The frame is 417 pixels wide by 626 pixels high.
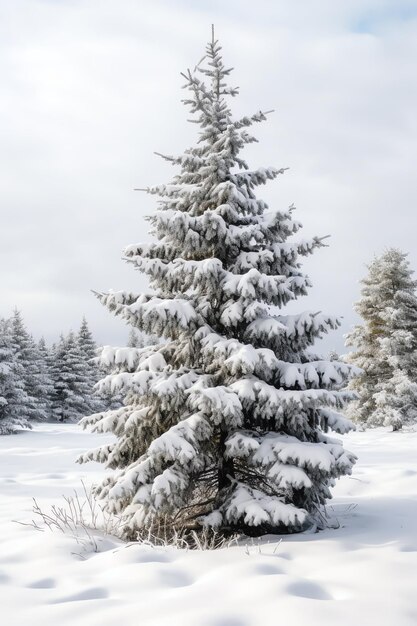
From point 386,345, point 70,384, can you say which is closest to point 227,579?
point 386,345

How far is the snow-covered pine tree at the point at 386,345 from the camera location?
19.3m

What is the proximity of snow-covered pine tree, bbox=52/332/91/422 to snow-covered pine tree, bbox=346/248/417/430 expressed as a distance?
2450 centimetres

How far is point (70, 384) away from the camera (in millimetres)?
40125

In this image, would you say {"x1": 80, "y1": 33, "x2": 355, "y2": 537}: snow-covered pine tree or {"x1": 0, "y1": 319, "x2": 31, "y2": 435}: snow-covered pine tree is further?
{"x1": 0, "y1": 319, "x2": 31, "y2": 435}: snow-covered pine tree

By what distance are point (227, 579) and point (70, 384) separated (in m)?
37.9

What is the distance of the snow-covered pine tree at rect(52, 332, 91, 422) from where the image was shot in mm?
39438

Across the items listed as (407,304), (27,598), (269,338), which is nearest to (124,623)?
(27,598)

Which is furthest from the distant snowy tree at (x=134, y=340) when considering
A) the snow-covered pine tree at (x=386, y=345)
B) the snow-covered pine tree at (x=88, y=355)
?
the snow-covered pine tree at (x=386, y=345)

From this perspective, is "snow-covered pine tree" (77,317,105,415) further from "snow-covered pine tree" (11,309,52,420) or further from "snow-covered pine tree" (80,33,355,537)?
"snow-covered pine tree" (80,33,355,537)

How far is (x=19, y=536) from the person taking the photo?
574cm

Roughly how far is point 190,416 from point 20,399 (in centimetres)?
2309

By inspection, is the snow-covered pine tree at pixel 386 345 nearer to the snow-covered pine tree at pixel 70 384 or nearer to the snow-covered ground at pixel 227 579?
the snow-covered ground at pixel 227 579

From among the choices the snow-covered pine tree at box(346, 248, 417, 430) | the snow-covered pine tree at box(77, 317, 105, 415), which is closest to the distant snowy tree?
the snow-covered pine tree at box(77, 317, 105, 415)

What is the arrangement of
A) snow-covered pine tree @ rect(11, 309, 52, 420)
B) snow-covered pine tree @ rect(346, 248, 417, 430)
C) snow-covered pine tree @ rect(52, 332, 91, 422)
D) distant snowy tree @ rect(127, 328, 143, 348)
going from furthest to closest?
distant snowy tree @ rect(127, 328, 143, 348)
snow-covered pine tree @ rect(52, 332, 91, 422)
snow-covered pine tree @ rect(11, 309, 52, 420)
snow-covered pine tree @ rect(346, 248, 417, 430)
